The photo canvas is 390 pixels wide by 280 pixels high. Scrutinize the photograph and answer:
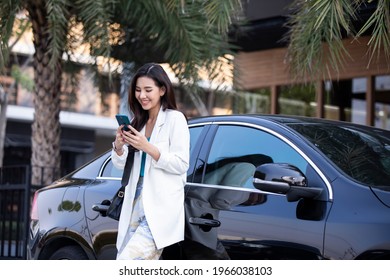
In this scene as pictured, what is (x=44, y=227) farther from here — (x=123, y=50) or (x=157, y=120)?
(x=123, y=50)

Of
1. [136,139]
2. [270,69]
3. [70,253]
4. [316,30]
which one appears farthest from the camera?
[270,69]

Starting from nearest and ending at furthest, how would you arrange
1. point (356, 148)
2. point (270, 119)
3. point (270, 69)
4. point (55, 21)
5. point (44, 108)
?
1. point (356, 148)
2. point (270, 119)
3. point (55, 21)
4. point (44, 108)
5. point (270, 69)

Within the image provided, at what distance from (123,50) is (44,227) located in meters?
6.56

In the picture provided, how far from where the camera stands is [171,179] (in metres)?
4.21

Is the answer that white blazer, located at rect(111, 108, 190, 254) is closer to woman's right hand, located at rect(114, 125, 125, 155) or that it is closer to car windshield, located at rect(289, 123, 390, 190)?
woman's right hand, located at rect(114, 125, 125, 155)

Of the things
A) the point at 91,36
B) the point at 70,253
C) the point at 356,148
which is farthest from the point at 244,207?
the point at 91,36

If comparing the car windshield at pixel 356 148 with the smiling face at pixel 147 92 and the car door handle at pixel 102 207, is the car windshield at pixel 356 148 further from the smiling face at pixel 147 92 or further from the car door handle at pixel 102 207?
the car door handle at pixel 102 207

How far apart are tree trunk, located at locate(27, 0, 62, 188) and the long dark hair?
243 inches

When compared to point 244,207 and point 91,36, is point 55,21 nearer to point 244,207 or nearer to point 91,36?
point 91,36

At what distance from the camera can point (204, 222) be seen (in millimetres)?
4391

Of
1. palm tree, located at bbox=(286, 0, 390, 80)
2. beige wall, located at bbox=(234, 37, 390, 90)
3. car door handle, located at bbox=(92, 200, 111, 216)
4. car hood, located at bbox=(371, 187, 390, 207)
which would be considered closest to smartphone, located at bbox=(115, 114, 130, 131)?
car door handle, located at bbox=(92, 200, 111, 216)

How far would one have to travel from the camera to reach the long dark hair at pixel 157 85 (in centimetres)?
431

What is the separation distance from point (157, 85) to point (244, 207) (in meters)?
0.84

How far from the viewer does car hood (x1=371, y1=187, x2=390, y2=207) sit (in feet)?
12.3
